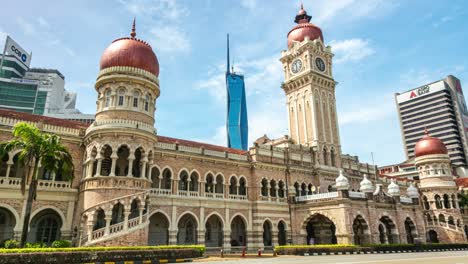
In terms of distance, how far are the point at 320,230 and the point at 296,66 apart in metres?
21.7

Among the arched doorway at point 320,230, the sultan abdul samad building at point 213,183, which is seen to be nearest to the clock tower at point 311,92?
the sultan abdul samad building at point 213,183

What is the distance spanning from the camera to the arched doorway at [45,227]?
22.9 metres

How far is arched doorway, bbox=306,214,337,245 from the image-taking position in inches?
1359

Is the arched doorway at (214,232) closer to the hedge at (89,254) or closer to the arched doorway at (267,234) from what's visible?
the arched doorway at (267,234)

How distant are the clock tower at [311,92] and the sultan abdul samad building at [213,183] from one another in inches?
5.6

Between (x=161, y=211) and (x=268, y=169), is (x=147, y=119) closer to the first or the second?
(x=161, y=211)

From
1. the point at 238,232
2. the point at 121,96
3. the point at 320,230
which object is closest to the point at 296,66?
the point at 320,230

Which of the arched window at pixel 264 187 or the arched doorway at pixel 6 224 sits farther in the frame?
the arched window at pixel 264 187

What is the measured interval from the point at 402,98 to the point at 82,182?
371 ft

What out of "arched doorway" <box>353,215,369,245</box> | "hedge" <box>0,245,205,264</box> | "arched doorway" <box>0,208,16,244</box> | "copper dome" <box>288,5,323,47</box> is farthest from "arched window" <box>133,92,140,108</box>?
"copper dome" <box>288,5,323,47</box>

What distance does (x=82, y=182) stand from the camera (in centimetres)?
2373

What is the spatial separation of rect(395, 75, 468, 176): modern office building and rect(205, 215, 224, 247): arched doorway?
89.7 meters

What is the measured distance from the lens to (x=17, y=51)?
87.4 m

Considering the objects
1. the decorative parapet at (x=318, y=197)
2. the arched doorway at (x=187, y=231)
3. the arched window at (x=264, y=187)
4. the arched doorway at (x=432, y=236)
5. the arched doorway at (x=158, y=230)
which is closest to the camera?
the arched doorway at (x=158, y=230)
